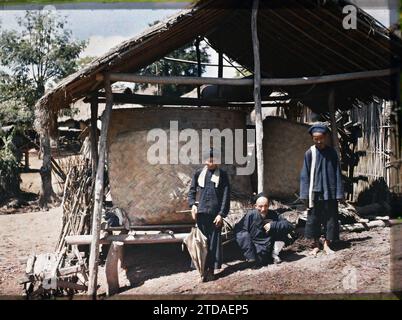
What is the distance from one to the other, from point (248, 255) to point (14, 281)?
12.1 ft

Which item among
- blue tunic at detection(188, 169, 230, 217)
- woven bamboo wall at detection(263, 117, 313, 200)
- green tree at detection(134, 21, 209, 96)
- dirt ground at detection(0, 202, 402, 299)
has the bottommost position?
dirt ground at detection(0, 202, 402, 299)

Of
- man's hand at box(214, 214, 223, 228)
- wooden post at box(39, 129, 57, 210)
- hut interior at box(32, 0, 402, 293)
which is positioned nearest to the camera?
hut interior at box(32, 0, 402, 293)

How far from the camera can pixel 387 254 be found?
6359 mm

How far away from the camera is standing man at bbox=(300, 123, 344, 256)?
6.52m

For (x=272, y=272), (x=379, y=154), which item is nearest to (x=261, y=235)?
(x=272, y=272)

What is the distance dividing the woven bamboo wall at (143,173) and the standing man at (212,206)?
870 mm

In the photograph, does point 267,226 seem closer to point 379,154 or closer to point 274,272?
point 274,272

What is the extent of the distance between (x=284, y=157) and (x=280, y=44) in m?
2.04

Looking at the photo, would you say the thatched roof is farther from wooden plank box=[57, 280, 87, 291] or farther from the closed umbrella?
the closed umbrella

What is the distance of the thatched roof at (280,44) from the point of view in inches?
238

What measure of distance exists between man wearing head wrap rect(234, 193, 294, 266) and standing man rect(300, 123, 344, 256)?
440mm

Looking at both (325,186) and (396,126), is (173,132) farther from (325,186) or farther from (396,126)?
(396,126)

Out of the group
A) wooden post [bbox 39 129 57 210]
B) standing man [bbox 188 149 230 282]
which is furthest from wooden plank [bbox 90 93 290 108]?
wooden post [bbox 39 129 57 210]
